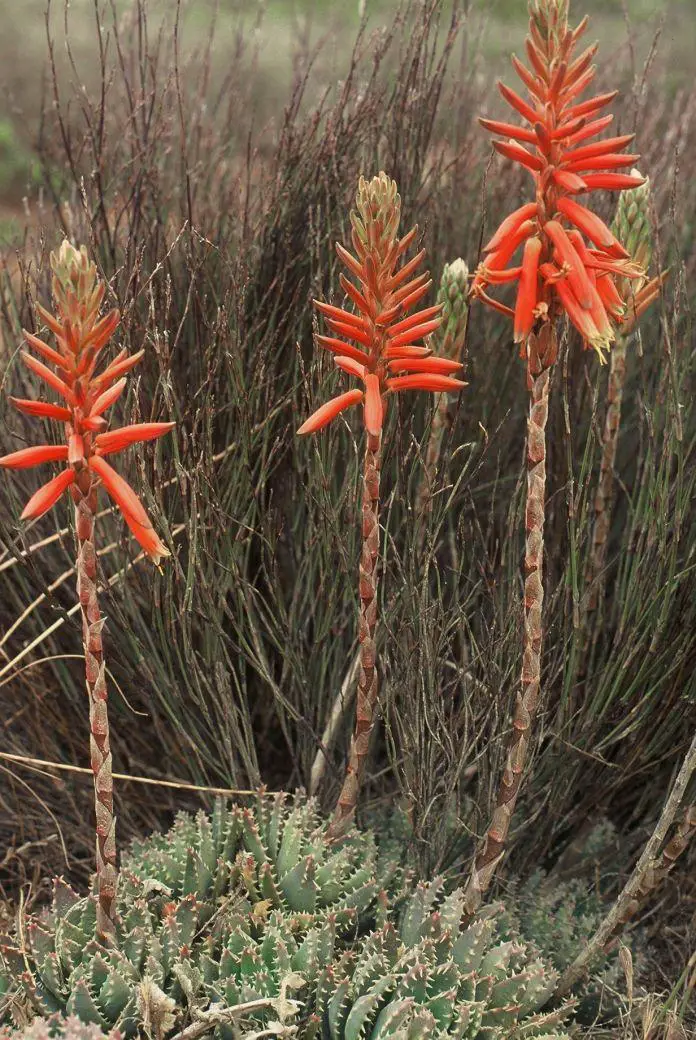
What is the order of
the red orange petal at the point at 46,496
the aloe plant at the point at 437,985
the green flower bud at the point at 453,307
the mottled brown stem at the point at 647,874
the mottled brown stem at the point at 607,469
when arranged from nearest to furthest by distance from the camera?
the red orange petal at the point at 46,496 → the aloe plant at the point at 437,985 → the mottled brown stem at the point at 647,874 → the green flower bud at the point at 453,307 → the mottled brown stem at the point at 607,469

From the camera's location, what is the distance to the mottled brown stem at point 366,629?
80.8 inches

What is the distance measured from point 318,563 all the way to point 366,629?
0.57 metres

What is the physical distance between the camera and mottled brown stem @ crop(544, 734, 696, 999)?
2.20 meters

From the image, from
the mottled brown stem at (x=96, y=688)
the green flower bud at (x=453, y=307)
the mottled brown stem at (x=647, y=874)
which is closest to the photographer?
the mottled brown stem at (x=96, y=688)

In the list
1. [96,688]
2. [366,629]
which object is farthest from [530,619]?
[96,688]

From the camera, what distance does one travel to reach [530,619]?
2.05 metres

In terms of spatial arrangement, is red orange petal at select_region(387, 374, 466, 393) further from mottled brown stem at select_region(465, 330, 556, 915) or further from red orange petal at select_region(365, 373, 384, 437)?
mottled brown stem at select_region(465, 330, 556, 915)

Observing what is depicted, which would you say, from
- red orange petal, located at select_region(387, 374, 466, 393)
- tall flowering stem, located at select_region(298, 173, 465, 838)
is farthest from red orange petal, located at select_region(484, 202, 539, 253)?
red orange petal, located at select_region(387, 374, 466, 393)

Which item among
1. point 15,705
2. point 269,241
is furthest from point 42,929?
point 269,241

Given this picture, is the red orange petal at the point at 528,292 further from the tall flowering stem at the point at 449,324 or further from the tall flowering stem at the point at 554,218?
the tall flowering stem at the point at 449,324

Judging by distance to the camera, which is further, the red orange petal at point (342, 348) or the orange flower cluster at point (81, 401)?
the red orange petal at point (342, 348)

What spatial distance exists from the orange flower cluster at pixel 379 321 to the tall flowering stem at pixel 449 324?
0.35 m

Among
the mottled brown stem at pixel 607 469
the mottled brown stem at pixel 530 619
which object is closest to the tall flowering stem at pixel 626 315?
the mottled brown stem at pixel 607 469

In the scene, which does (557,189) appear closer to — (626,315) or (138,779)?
(626,315)
